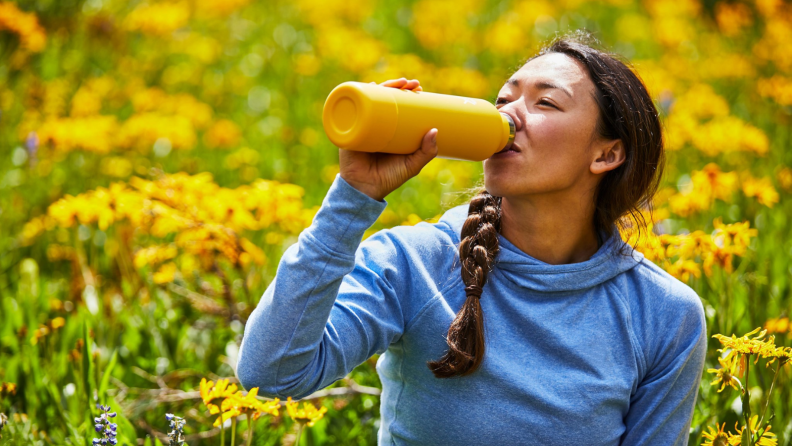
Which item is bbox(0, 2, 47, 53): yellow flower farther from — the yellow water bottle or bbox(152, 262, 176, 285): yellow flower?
the yellow water bottle

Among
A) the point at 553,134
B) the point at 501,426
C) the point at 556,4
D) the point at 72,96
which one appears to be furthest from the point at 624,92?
the point at 556,4

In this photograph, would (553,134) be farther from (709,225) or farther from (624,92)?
(709,225)

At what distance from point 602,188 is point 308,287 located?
928 millimetres

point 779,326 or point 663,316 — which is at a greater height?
point 663,316

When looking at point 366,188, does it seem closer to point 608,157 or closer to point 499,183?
point 499,183

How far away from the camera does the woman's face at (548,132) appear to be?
5.53 ft

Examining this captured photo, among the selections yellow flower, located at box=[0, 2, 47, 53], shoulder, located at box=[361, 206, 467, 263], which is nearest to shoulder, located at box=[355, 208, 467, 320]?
shoulder, located at box=[361, 206, 467, 263]

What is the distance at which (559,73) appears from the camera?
177 centimetres

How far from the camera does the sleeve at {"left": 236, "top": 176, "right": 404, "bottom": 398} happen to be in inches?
56.2

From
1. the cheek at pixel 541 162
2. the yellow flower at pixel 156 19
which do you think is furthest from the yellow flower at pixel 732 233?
the yellow flower at pixel 156 19

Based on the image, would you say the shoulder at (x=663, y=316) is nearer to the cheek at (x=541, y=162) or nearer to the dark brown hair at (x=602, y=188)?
the dark brown hair at (x=602, y=188)

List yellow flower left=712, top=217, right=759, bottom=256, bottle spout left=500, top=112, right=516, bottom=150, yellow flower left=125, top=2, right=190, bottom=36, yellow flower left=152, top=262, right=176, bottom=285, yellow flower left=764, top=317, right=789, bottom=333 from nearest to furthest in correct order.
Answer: bottle spout left=500, top=112, right=516, bottom=150 < yellow flower left=764, top=317, right=789, bottom=333 < yellow flower left=712, top=217, right=759, bottom=256 < yellow flower left=152, top=262, right=176, bottom=285 < yellow flower left=125, top=2, right=190, bottom=36

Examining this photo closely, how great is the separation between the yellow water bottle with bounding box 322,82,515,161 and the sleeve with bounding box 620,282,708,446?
64 cm

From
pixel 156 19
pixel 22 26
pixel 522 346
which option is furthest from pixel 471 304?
pixel 156 19
